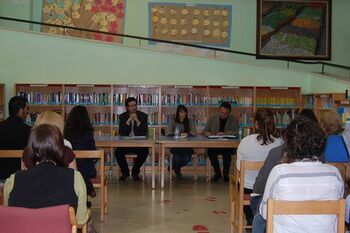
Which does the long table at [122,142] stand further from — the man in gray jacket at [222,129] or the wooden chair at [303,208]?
the wooden chair at [303,208]

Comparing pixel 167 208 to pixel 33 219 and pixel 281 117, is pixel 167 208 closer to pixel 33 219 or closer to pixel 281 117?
pixel 33 219

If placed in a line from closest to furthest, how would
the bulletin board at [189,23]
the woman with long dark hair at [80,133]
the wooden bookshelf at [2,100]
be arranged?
the woman with long dark hair at [80,133] → the wooden bookshelf at [2,100] → the bulletin board at [189,23]

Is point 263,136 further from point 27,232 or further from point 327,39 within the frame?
point 327,39

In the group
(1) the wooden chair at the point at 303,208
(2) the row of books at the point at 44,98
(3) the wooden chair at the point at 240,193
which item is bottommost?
(3) the wooden chair at the point at 240,193

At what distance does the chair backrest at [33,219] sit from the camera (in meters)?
2.34

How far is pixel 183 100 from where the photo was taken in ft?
31.6

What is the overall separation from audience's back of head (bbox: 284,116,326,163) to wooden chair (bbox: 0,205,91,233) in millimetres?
1415

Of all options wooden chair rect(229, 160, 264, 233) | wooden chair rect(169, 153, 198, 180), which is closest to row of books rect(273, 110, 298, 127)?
wooden chair rect(169, 153, 198, 180)

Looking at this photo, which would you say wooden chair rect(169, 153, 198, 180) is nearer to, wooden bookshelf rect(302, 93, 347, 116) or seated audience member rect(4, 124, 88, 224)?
wooden bookshelf rect(302, 93, 347, 116)

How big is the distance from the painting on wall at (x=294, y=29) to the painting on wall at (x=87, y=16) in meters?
3.22

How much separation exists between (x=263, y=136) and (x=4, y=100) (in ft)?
20.0

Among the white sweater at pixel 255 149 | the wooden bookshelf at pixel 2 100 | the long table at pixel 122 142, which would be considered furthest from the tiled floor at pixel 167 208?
the wooden bookshelf at pixel 2 100

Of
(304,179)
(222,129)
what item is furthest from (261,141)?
(222,129)

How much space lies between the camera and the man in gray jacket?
338 inches
